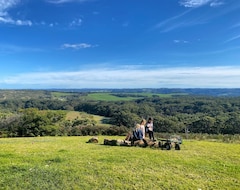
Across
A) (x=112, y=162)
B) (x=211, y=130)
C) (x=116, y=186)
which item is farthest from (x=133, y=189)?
(x=211, y=130)

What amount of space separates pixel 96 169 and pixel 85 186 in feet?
6.04

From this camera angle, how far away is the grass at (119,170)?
31.7ft

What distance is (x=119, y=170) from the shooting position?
439 inches

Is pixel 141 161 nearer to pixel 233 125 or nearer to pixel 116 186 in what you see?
pixel 116 186

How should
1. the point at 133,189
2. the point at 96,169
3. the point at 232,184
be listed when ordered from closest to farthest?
the point at 133,189
the point at 232,184
the point at 96,169

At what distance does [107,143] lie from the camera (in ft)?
60.7

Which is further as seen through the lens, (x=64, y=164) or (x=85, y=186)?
(x=64, y=164)

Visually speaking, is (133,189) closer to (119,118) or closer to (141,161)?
(141,161)

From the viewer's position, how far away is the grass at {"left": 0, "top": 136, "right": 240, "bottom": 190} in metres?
9.65

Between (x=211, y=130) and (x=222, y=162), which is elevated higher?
(x=222, y=162)

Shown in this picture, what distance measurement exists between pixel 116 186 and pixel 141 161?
→ 11.4 ft

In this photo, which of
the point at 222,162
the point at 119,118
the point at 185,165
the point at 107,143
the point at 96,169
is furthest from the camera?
the point at 119,118

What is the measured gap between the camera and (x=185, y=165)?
1231 cm

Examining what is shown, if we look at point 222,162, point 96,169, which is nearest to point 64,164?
point 96,169
